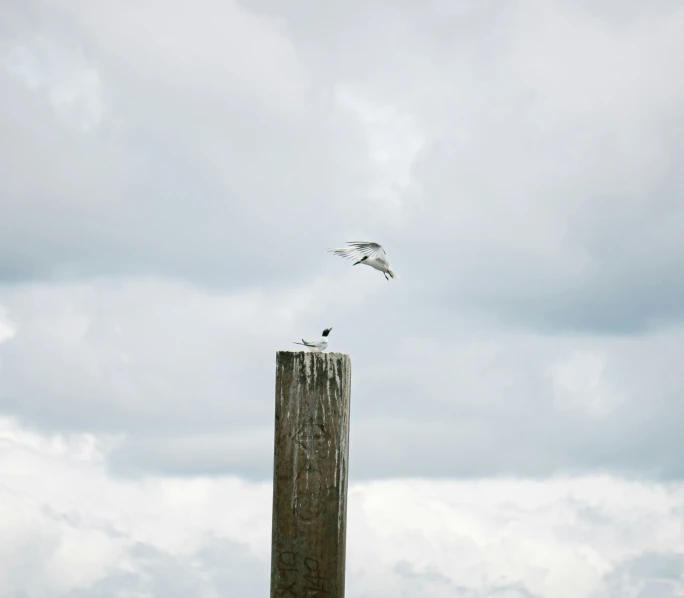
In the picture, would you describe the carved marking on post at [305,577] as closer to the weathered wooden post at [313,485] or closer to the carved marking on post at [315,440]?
the weathered wooden post at [313,485]

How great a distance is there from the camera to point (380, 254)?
1349 cm

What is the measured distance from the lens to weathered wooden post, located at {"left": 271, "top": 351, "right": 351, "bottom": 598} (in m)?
10.2

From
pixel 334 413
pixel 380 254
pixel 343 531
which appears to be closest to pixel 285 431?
pixel 334 413

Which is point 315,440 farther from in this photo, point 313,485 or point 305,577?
point 305,577

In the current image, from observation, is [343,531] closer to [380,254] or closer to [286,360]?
[286,360]

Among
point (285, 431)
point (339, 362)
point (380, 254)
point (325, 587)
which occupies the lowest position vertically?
point (325, 587)

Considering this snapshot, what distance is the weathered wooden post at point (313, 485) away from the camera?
10.2 m

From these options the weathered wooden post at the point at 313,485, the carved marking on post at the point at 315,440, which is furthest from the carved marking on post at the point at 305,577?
the carved marking on post at the point at 315,440

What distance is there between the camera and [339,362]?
10.3 m

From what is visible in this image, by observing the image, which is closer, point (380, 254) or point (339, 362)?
point (339, 362)

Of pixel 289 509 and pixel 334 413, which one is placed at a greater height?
pixel 334 413

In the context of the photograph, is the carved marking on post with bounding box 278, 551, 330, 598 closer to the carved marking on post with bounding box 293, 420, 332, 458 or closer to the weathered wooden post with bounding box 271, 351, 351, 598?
the weathered wooden post with bounding box 271, 351, 351, 598

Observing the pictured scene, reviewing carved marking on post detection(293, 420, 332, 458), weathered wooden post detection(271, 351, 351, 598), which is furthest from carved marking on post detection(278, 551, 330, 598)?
carved marking on post detection(293, 420, 332, 458)

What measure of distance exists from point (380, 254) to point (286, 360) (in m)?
3.57
